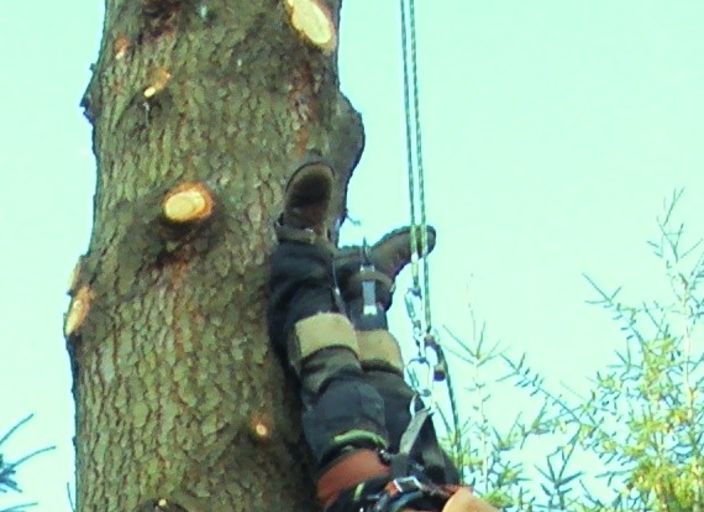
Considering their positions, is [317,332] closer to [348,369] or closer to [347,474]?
[348,369]

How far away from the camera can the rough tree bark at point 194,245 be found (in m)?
2.17

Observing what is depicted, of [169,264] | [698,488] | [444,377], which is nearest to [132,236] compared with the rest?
[169,264]

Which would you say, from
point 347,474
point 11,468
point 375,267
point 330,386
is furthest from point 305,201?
point 11,468

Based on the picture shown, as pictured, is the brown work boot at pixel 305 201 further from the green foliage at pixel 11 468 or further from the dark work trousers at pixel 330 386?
the green foliage at pixel 11 468

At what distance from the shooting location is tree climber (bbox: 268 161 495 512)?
7.07 feet

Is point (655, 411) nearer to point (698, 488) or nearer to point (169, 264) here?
point (698, 488)

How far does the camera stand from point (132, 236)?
7.70 feet

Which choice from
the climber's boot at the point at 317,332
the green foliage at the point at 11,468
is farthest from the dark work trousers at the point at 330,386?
the green foliage at the point at 11,468

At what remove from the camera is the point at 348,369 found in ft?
7.55

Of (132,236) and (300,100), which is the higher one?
(300,100)

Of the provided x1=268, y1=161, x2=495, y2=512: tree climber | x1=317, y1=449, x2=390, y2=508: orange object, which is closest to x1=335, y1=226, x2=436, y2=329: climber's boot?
x1=268, y1=161, x2=495, y2=512: tree climber

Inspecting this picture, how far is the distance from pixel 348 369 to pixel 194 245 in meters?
0.30

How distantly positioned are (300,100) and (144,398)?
618 mm

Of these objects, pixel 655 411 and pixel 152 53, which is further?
pixel 655 411
